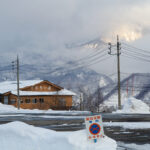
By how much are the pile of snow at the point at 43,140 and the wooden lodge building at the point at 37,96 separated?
45.9m

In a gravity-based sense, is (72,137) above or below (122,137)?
above

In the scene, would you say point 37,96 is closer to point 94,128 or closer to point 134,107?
point 134,107

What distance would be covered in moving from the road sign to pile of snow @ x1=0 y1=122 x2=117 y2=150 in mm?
162

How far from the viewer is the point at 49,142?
7.02 metres

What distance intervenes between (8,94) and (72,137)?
49568 mm

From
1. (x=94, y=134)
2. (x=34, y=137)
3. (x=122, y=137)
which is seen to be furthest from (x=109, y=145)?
(x=122, y=137)

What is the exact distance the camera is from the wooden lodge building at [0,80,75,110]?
177 ft

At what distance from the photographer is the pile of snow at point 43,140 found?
6664 millimetres

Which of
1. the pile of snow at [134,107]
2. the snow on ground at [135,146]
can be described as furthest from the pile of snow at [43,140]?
the pile of snow at [134,107]

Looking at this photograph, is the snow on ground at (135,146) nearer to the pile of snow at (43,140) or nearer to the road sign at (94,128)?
the pile of snow at (43,140)

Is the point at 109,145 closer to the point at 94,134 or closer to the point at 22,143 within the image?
the point at 94,134

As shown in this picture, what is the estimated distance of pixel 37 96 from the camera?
181ft

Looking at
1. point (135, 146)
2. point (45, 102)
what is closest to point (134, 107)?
point (135, 146)

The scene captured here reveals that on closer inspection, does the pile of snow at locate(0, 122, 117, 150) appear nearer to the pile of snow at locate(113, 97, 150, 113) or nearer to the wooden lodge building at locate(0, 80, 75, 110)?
the pile of snow at locate(113, 97, 150, 113)
